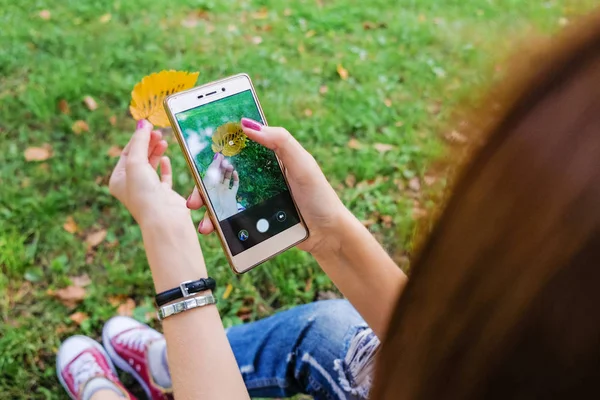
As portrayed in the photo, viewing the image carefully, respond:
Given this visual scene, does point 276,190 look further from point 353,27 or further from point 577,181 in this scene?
point 353,27

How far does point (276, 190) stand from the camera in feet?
4.26

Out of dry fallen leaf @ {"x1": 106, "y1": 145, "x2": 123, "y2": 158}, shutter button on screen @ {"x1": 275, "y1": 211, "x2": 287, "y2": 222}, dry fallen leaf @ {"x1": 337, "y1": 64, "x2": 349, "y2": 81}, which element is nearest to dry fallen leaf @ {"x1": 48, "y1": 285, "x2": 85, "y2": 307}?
dry fallen leaf @ {"x1": 106, "y1": 145, "x2": 123, "y2": 158}

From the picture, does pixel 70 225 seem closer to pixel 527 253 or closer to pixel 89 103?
pixel 89 103

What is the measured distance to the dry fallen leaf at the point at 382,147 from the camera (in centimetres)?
255

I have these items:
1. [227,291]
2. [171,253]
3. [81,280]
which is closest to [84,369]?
[81,280]

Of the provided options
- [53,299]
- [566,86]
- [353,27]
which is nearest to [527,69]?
[566,86]

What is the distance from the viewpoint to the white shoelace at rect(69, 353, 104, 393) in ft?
5.28

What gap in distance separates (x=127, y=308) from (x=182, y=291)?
87 cm

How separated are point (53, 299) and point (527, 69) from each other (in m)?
1.82

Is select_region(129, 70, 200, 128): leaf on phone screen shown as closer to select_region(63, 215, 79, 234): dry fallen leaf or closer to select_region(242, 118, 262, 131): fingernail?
select_region(242, 118, 262, 131): fingernail

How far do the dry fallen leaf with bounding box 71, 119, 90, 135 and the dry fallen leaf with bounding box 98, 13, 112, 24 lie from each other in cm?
79

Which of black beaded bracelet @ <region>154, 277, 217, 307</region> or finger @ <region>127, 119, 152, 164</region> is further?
finger @ <region>127, 119, 152, 164</region>

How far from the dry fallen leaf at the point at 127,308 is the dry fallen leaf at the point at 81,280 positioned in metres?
0.16

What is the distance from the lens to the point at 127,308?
189 cm
